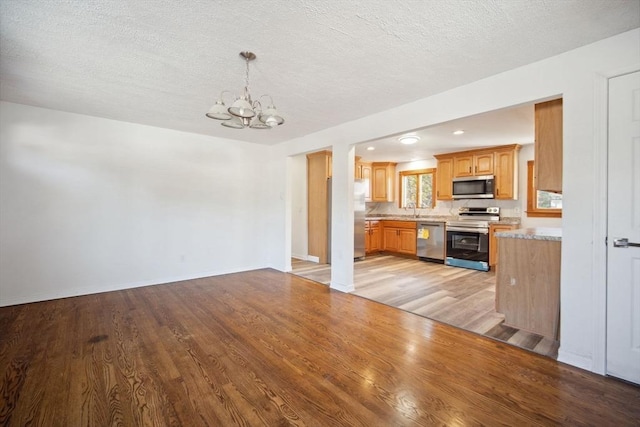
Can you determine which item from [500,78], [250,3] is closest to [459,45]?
[500,78]

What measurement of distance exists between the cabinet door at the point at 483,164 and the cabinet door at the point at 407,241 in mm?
1844

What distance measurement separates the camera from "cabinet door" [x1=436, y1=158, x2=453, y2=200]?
6152 millimetres

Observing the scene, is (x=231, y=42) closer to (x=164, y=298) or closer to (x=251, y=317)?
(x=251, y=317)

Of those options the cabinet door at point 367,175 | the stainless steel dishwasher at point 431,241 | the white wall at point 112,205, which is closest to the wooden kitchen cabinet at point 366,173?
the cabinet door at point 367,175

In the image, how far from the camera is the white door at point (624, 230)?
75.2 inches

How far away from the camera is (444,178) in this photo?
246 inches

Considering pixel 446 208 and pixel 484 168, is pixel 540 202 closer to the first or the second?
pixel 484 168

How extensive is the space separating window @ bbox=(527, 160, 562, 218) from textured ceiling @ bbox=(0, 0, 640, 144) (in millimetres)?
3854

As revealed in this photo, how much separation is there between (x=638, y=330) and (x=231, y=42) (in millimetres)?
3539

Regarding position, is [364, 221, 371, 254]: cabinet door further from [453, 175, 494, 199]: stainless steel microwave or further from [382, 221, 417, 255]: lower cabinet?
[453, 175, 494, 199]: stainless steel microwave

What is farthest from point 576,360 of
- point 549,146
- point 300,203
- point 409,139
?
point 300,203

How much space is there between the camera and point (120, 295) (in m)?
3.82

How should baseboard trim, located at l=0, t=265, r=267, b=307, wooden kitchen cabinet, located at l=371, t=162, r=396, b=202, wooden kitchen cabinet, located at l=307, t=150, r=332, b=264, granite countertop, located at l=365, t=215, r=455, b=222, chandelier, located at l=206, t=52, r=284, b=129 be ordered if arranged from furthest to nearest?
wooden kitchen cabinet, located at l=371, t=162, r=396, b=202 < granite countertop, located at l=365, t=215, r=455, b=222 < wooden kitchen cabinet, located at l=307, t=150, r=332, b=264 < baseboard trim, located at l=0, t=265, r=267, b=307 < chandelier, located at l=206, t=52, r=284, b=129

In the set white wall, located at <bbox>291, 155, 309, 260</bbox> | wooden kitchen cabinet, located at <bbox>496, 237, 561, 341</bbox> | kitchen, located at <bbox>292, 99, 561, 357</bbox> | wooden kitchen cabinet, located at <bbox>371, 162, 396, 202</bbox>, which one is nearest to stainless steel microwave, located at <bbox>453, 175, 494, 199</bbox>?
kitchen, located at <bbox>292, 99, 561, 357</bbox>
